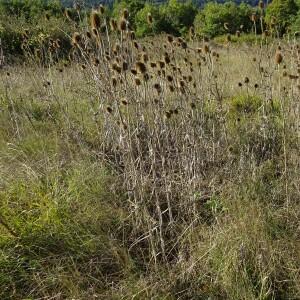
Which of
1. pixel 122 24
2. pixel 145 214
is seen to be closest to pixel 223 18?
pixel 122 24

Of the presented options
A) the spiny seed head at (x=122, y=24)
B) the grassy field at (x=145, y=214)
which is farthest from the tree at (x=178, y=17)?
the spiny seed head at (x=122, y=24)

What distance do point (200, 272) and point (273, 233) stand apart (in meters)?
0.44

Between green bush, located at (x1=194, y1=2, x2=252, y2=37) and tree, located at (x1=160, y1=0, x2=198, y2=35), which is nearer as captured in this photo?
green bush, located at (x1=194, y1=2, x2=252, y2=37)

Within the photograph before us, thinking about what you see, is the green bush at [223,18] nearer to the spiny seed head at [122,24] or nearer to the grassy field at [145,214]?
the grassy field at [145,214]

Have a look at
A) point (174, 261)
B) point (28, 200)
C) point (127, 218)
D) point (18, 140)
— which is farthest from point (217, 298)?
point (18, 140)

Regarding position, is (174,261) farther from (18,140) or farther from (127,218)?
(18,140)

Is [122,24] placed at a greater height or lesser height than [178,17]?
lesser

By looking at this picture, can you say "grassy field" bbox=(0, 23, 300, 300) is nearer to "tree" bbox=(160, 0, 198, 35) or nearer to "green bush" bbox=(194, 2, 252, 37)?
"green bush" bbox=(194, 2, 252, 37)

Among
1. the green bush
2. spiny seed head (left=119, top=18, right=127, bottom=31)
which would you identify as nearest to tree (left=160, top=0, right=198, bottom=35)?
the green bush

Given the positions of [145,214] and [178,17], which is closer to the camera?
[145,214]

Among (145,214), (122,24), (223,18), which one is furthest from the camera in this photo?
(223,18)

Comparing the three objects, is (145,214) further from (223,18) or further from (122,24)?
(223,18)

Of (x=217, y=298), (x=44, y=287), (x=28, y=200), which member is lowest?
(x=217, y=298)

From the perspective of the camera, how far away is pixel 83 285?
5.87ft
